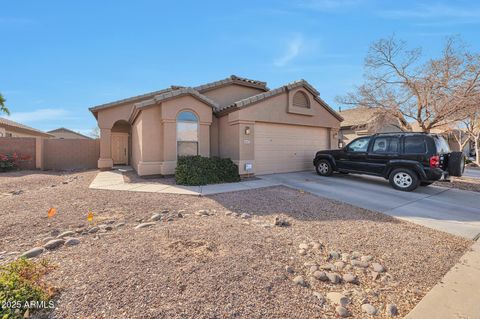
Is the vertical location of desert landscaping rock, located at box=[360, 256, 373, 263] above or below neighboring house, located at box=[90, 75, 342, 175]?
below

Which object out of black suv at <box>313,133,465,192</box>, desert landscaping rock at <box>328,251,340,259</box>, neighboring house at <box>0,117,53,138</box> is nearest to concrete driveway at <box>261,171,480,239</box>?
black suv at <box>313,133,465,192</box>

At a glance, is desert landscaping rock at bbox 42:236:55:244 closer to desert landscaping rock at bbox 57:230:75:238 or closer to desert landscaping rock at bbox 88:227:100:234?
desert landscaping rock at bbox 57:230:75:238

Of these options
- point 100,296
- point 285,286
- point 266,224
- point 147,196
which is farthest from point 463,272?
point 147,196

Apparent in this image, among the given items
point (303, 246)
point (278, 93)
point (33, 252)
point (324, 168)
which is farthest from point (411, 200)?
point (33, 252)

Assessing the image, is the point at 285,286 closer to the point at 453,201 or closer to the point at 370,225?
the point at 370,225

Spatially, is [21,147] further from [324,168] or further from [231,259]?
[324,168]

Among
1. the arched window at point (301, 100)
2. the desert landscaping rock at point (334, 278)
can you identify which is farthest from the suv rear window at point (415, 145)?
the desert landscaping rock at point (334, 278)

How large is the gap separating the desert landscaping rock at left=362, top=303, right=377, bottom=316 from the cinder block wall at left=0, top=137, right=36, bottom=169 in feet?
60.7

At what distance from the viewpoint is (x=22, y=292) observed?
217 centimetres

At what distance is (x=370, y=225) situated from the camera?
479 cm

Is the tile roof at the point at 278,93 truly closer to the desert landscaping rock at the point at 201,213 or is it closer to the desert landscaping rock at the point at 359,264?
the desert landscaping rock at the point at 201,213

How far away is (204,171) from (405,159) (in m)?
Answer: 7.27

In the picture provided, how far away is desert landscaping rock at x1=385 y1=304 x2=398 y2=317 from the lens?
2352mm

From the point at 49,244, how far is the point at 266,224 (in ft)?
12.1
